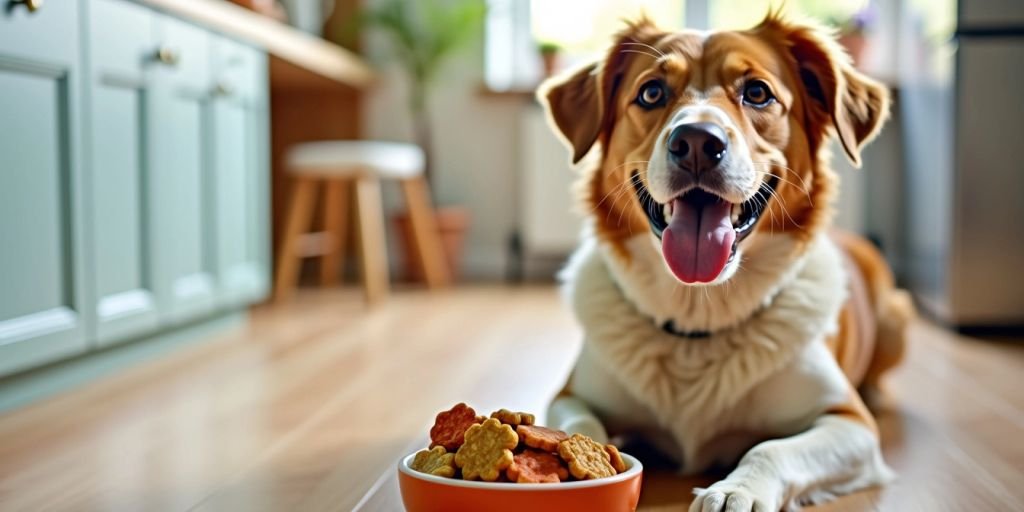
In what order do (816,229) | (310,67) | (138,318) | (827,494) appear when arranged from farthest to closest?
(310,67), (138,318), (816,229), (827,494)

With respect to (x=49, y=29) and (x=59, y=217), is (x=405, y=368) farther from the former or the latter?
(x=49, y=29)

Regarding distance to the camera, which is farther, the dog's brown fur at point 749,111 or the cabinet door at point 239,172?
the cabinet door at point 239,172

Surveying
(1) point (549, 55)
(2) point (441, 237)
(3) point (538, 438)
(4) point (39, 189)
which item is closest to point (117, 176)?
(4) point (39, 189)

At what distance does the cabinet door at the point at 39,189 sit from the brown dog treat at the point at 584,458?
1288mm

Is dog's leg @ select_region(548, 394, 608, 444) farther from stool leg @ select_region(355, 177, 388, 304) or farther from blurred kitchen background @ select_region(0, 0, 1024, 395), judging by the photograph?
stool leg @ select_region(355, 177, 388, 304)

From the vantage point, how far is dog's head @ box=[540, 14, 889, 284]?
1.50m

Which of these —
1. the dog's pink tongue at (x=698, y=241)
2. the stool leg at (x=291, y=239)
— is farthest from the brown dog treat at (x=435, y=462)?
the stool leg at (x=291, y=239)

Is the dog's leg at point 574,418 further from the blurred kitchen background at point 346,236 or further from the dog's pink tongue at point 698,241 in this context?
the dog's pink tongue at point 698,241

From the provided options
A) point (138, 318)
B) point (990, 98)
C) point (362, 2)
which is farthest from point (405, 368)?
point (362, 2)

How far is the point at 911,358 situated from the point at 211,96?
213 cm

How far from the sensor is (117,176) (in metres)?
2.54

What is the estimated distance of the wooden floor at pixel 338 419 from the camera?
62.6 inches

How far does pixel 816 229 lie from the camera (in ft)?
5.64

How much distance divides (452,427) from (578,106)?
0.73m
